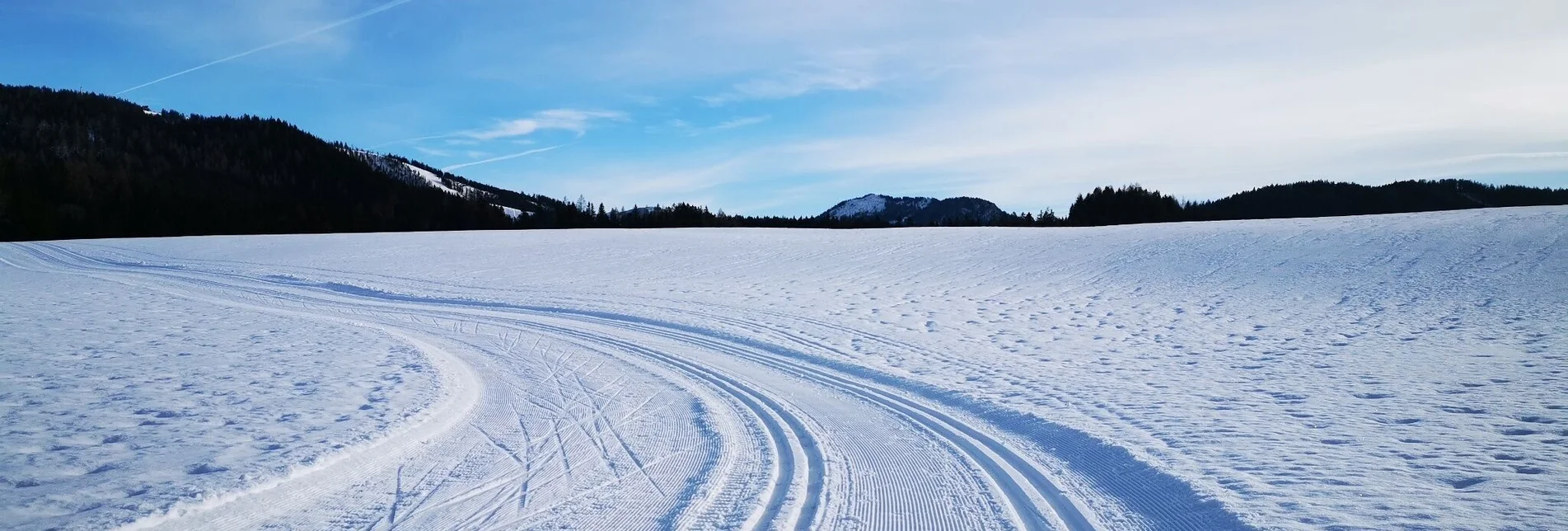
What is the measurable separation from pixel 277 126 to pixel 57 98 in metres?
31.9

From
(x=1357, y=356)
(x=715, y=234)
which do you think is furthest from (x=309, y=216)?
(x=1357, y=356)

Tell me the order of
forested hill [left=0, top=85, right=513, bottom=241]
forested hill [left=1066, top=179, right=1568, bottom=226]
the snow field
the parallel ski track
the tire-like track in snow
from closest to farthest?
the parallel ski track < the tire-like track in snow < the snow field < forested hill [left=1066, top=179, right=1568, bottom=226] < forested hill [left=0, top=85, right=513, bottom=241]

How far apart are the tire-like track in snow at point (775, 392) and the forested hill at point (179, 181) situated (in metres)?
65.6

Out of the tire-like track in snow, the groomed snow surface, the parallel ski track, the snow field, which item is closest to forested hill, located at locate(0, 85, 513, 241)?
the tire-like track in snow

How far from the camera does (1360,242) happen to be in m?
21.7

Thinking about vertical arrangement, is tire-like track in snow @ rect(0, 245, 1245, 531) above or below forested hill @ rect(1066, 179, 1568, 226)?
below

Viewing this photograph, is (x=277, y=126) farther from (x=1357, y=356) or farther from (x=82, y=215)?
(x=1357, y=356)

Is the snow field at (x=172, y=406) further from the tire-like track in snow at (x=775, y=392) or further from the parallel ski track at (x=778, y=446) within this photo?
the parallel ski track at (x=778, y=446)

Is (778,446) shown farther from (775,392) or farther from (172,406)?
(172,406)

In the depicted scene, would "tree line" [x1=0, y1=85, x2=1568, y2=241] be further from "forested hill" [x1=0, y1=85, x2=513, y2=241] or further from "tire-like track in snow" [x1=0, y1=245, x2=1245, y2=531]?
"tire-like track in snow" [x1=0, y1=245, x2=1245, y2=531]

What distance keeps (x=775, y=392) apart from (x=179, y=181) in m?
125

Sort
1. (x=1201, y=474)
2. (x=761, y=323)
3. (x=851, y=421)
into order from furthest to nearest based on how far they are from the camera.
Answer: (x=761, y=323), (x=851, y=421), (x=1201, y=474)

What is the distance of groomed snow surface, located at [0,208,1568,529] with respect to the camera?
4836mm

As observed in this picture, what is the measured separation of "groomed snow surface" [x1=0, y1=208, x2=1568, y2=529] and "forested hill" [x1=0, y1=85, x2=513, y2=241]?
6875cm
